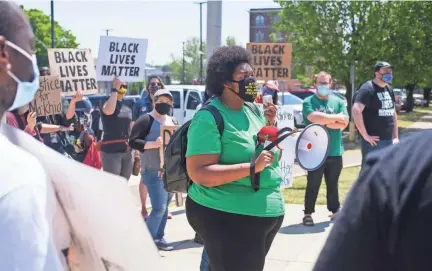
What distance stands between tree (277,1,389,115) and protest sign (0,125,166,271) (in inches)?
743

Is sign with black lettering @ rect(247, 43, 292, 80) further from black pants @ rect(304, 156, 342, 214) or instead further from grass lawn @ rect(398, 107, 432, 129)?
grass lawn @ rect(398, 107, 432, 129)

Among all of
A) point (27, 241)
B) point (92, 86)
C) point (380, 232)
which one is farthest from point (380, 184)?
point (92, 86)

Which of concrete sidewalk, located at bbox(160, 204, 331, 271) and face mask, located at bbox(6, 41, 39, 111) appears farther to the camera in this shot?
concrete sidewalk, located at bbox(160, 204, 331, 271)

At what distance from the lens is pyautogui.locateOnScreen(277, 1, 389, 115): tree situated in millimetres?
19656

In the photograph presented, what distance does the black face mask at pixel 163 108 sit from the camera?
6121 millimetres

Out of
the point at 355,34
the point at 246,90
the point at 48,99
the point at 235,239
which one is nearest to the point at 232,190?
the point at 235,239

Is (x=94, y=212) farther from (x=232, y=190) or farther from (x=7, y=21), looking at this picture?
(x=232, y=190)

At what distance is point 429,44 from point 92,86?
55.7ft

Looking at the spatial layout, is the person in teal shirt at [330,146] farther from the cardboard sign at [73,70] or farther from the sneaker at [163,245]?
the cardboard sign at [73,70]

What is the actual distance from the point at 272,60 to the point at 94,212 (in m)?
9.14

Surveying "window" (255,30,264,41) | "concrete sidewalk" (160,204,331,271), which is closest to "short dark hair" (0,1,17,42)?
"concrete sidewalk" (160,204,331,271)

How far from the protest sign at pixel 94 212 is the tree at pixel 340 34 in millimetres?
18882

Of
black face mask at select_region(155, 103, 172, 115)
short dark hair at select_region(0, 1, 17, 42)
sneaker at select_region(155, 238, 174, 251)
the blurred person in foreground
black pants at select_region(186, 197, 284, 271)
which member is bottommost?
sneaker at select_region(155, 238, 174, 251)

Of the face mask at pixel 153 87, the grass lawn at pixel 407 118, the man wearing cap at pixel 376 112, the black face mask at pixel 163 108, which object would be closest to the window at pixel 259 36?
the grass lawn at pixel 407 118
